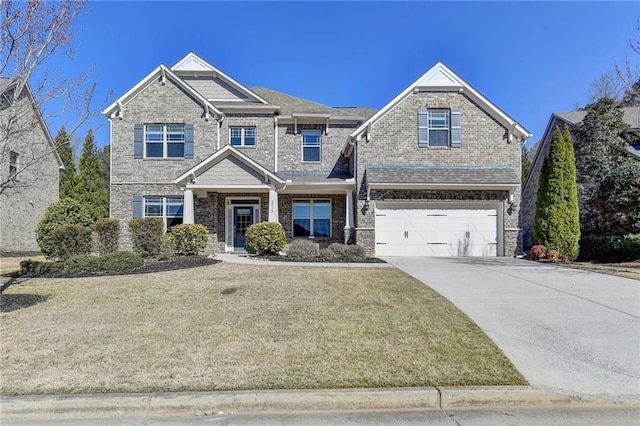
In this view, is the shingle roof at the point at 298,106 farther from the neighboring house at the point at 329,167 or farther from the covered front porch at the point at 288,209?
the covered front porch at the point at 288,209

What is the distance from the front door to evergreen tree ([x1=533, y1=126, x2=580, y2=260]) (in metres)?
12.4

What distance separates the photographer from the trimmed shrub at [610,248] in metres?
15.0

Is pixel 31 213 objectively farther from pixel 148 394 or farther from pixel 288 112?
Answer: pixel 148 394

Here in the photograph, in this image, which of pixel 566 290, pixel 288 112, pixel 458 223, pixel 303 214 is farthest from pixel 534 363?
pixel 288 112

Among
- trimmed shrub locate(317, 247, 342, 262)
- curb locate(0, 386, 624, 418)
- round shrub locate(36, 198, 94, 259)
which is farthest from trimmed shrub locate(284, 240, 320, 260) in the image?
curb locate(0, 386, 624, 418)

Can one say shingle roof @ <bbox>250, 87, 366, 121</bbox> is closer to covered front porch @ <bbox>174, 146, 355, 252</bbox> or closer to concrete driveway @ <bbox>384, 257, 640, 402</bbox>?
covered front porch @ <bbox>174, 146, 355, 252</bbox>

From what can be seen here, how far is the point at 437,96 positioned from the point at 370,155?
159 inches

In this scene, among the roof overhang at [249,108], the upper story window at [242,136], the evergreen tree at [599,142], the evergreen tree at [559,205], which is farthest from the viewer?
the evergreen tree at [599,142]

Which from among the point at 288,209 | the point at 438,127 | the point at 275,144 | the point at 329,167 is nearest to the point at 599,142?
the point at 438,127

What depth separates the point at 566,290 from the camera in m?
8.95

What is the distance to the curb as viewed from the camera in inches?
156

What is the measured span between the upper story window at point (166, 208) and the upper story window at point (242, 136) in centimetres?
387

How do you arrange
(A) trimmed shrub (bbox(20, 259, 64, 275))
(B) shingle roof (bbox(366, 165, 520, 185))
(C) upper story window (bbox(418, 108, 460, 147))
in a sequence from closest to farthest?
(A) trimmed shrub (bbox(20, 259, 64, 275)) < (B) shingle roof (bbox(366, 165, 520, 185)) < (C) upper story window (bbox(418, 108, 460, 147))

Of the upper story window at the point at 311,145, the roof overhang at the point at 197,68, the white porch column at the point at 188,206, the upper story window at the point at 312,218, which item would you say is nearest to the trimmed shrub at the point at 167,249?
the white porch column at the point at 188,206
